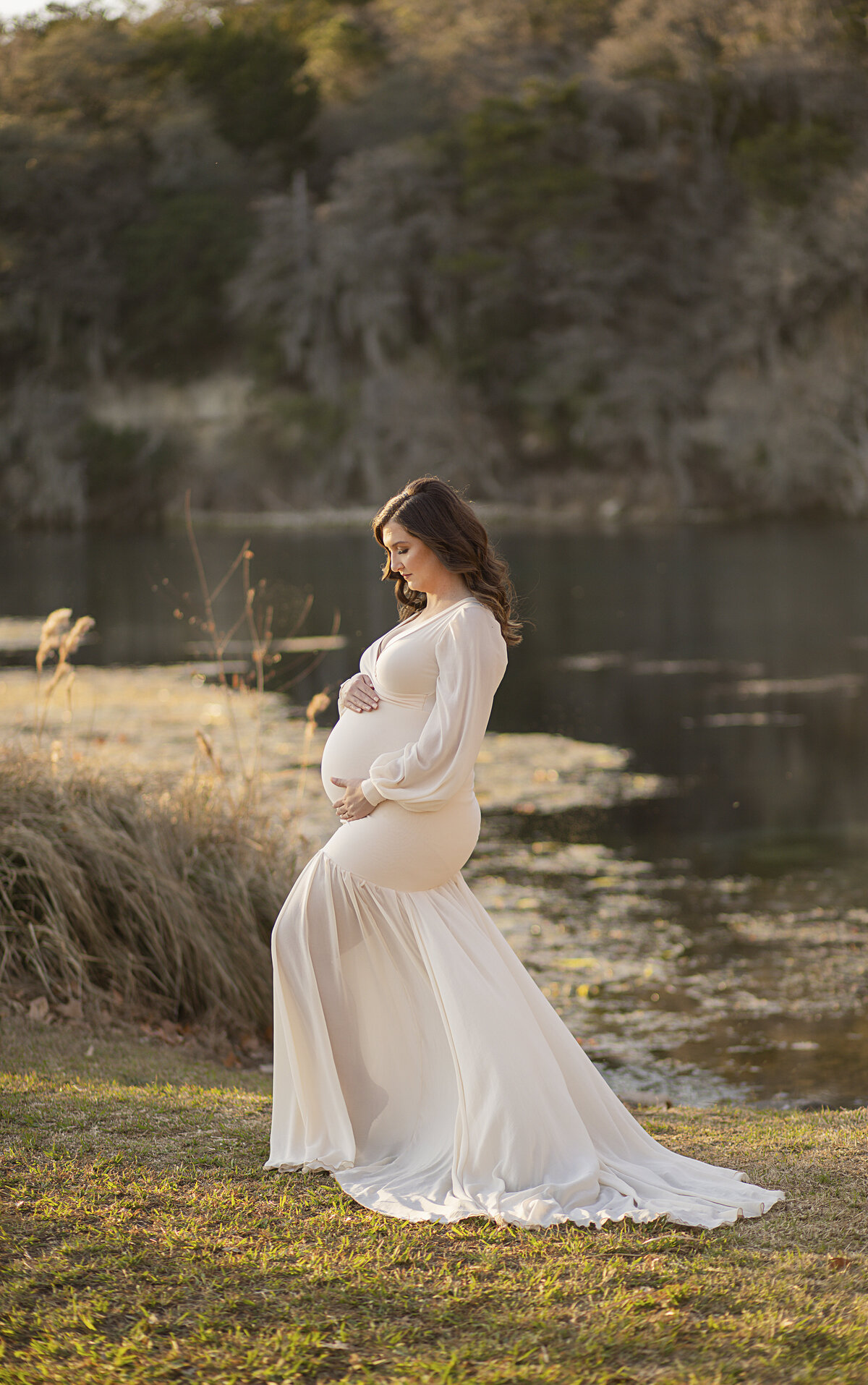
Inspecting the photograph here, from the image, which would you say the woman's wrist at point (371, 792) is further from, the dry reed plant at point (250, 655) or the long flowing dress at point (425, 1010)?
the dry reed plant at point (250, 655)

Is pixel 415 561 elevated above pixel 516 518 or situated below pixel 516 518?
above

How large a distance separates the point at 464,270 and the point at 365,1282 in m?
55.7

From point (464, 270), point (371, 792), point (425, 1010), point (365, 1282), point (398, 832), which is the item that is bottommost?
point (365, 1282)

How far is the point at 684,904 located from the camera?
8.97 m

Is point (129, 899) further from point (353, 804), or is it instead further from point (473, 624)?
point (473, 624)

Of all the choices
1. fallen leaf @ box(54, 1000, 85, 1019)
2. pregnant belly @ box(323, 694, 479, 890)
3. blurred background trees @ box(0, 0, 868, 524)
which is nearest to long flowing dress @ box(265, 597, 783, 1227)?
pregnant belly @ box(323, 694, 479, 890)

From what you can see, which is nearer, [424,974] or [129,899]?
[424,974]

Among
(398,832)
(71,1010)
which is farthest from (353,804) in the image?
(71,1010)

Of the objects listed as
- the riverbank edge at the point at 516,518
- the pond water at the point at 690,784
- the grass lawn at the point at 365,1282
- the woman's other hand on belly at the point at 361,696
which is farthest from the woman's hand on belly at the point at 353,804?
the riverbank edge at the point at 516,518

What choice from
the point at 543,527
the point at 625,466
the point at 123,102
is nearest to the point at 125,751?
the point at 543,527

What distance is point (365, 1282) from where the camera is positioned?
316 centimetres

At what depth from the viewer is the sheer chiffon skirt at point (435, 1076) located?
365cm

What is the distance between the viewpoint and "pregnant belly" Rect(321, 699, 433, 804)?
3961 mm

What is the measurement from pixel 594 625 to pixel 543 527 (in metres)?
26.0
